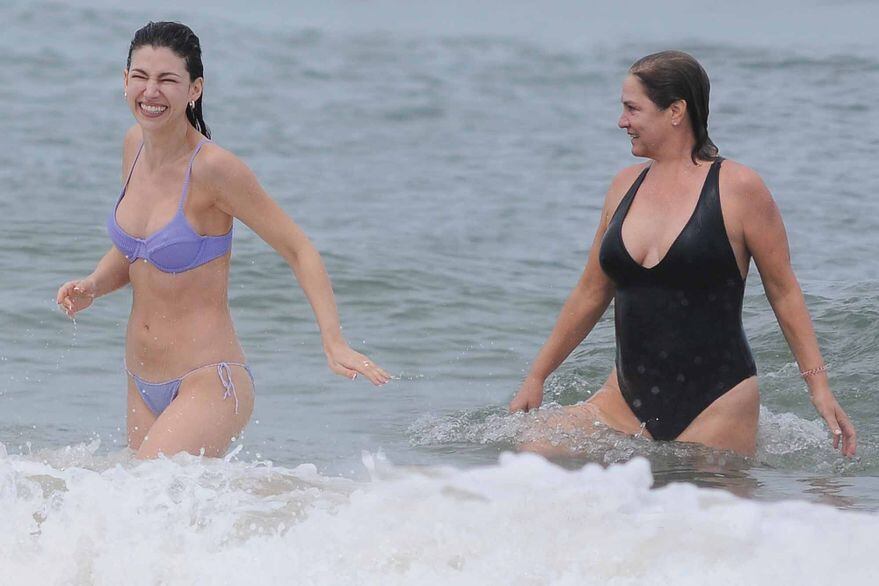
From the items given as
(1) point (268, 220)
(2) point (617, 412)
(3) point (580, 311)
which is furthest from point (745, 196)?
(1) point (268, 220)

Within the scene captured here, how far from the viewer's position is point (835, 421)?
5.42 m

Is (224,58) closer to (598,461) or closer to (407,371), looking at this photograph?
(407,371)

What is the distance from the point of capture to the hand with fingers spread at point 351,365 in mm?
4266

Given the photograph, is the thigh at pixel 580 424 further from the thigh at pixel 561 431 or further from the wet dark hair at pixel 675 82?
the wet dark hair at pixel 675 82

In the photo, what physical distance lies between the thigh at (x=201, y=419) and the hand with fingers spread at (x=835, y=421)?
6.97 ft

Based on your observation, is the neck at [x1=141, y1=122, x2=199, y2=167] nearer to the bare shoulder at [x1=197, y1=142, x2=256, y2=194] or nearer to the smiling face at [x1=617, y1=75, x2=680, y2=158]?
the bare shoulder at [x1=197, y1=142, x2=256, y2=194]

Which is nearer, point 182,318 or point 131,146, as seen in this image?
point 182,318

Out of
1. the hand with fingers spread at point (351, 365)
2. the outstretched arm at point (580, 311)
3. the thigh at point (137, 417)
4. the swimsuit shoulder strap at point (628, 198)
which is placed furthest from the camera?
the outstretched arm at point (580, 311)

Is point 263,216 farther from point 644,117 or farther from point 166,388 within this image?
point 644,117

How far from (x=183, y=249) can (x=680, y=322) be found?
1990mm

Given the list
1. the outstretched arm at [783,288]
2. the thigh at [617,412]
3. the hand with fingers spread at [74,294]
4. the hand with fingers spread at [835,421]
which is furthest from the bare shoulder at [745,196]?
the hand with fingers spread at [74,294]

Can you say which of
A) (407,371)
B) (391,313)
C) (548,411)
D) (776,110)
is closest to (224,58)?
(776,110)

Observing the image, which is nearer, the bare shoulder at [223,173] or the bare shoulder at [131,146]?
the bare shoulder at [223,173]

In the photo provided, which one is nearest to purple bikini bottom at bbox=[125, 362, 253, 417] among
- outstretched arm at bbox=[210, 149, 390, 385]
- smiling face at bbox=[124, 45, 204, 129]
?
outstretched arm at bbox=[210, 149, 390, 385]
